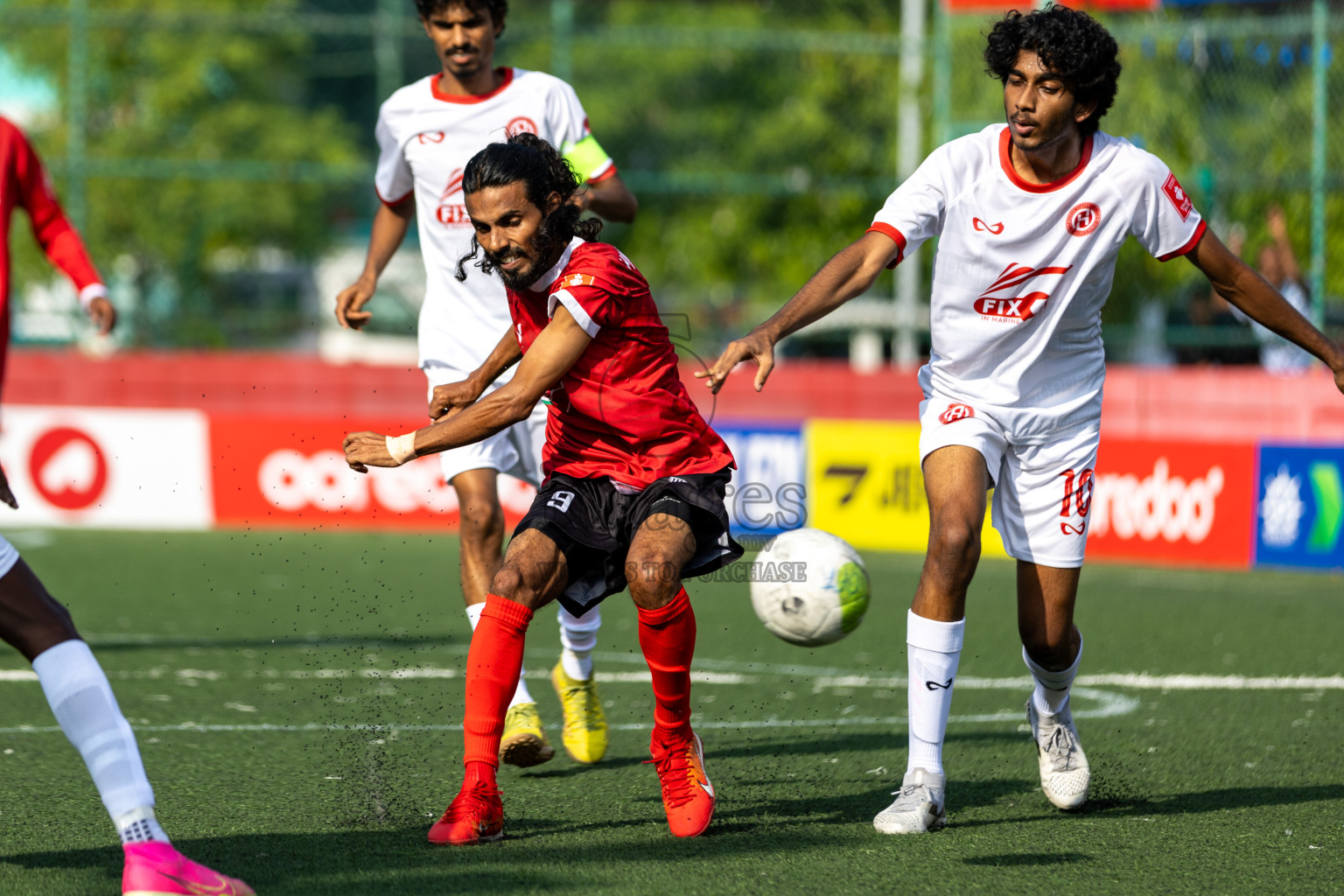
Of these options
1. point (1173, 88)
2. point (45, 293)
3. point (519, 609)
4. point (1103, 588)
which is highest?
point (1173, 88)

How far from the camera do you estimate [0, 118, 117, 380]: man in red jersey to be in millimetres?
4590

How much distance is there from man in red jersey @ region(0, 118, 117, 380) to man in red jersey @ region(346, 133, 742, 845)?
51.4 inches

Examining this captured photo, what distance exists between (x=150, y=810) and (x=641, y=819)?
4.89ft

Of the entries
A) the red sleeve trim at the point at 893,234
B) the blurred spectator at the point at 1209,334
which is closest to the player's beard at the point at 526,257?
the red sleeve trim at the point at 893,234

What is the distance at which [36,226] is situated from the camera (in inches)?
196

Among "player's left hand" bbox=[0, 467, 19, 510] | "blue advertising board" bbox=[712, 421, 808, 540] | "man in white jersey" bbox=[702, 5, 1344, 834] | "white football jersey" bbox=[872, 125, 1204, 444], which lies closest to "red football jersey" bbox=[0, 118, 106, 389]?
"player's left hand" bbox=[0, 467, 19, 510]

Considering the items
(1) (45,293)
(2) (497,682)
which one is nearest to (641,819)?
(2) (497,682)

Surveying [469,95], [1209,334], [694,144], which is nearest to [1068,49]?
[469,95]

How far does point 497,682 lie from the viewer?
168 inches

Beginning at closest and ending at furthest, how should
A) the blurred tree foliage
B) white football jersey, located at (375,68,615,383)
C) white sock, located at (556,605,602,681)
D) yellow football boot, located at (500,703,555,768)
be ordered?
1. yellow football boot, located at (500,703,555,768)
2. white sock, located at (556,605,602,681)
3. white football jersey, located at (375,68,615,383)
4. the blurred tree foliage

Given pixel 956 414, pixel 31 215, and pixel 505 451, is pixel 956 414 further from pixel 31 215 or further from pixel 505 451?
pixel 31 215

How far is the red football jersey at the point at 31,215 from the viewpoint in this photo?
4.59 metres

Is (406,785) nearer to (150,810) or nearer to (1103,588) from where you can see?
(150,810)

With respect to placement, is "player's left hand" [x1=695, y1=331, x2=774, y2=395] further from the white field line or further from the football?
the white field line
